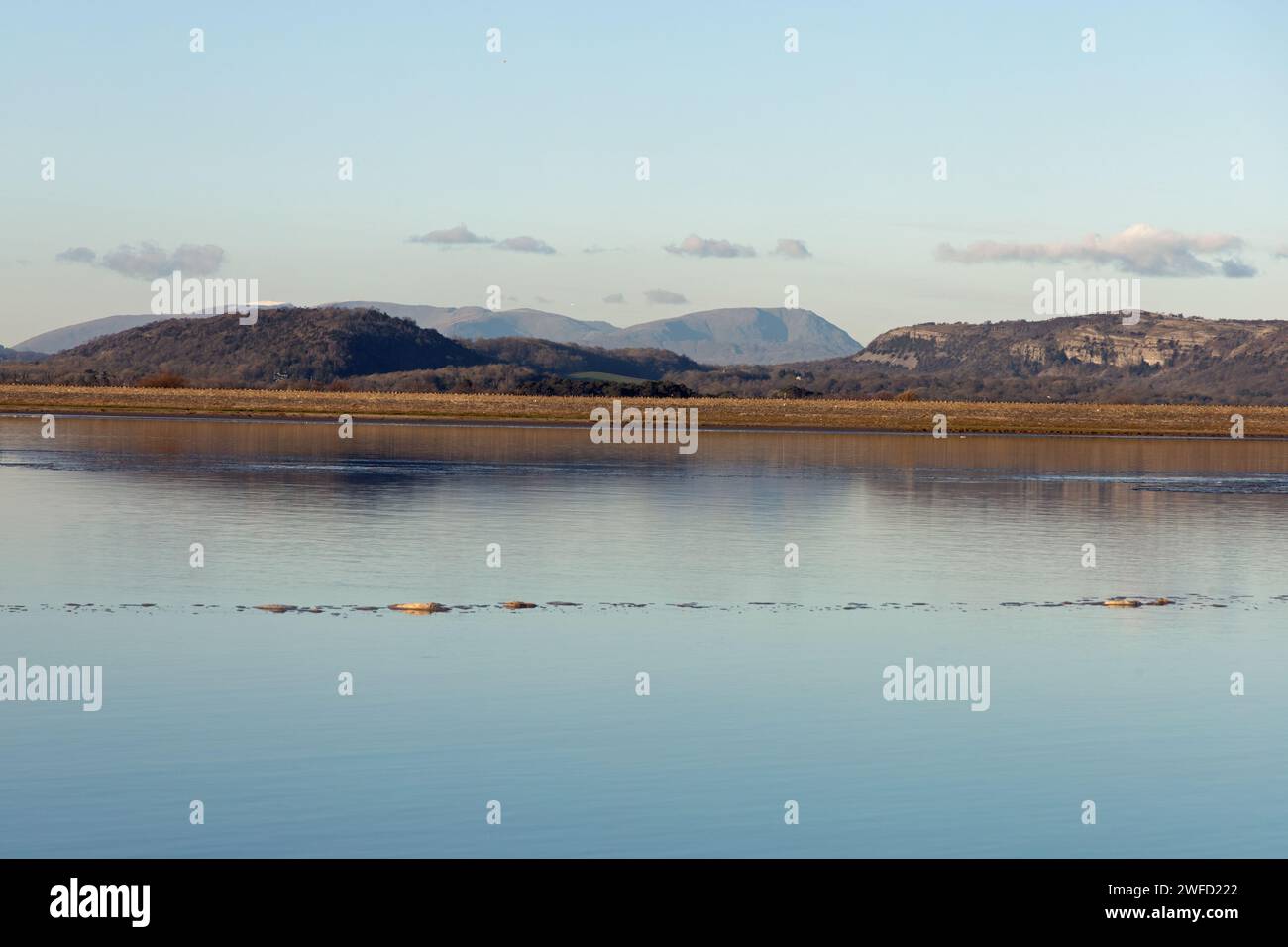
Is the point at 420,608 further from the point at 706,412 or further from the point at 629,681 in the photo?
the point at 706,412

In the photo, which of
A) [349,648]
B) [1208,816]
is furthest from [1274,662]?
[349,648]

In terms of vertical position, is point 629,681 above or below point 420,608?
below

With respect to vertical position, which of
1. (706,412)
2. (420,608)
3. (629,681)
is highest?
(706,412)

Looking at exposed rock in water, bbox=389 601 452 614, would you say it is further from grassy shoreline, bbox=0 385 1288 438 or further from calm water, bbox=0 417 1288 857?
grassy shoreline, bbox=0 385 1288 438

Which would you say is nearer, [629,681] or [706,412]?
[629,681]

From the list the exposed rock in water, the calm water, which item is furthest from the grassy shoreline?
the exposed rock in water

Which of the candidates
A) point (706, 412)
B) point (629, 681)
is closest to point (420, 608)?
point (629, 681)

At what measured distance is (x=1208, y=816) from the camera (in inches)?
522

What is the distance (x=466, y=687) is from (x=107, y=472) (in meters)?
35.6

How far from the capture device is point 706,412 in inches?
6088

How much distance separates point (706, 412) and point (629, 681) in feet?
449

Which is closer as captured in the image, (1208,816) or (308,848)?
(308,848)
